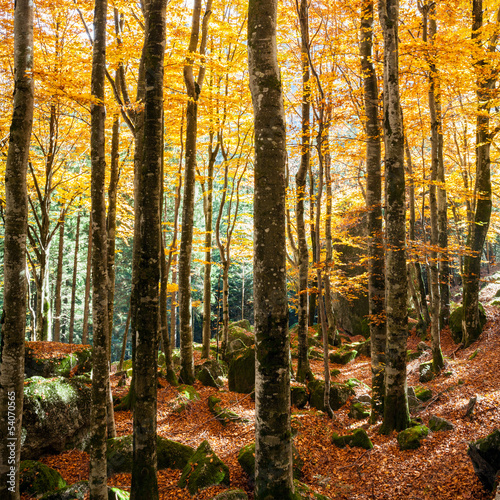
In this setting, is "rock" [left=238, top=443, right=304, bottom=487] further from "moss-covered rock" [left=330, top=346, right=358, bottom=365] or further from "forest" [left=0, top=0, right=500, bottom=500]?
"moss-covered rock" [left=330, top=346, right=358, bottom=365]

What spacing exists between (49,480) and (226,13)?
1526 cm

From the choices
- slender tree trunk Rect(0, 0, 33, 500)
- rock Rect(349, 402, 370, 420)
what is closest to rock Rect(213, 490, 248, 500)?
slender tree trunk Rect(0, 0, 33, 500)

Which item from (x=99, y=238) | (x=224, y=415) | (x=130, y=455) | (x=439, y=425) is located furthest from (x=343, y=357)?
(x=99, y=238)

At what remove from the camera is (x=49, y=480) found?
5281 mm

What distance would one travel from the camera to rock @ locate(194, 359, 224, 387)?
35.0 feet

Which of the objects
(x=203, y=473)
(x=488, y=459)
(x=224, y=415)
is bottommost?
(x=224, y=415)

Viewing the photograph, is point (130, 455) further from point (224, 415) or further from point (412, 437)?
point (412, 437)

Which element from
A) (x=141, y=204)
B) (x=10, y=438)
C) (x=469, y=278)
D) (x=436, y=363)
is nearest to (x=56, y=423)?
(x=10, y=438)

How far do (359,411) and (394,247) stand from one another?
3873mm

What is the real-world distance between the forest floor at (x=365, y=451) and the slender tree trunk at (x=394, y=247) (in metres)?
0.65

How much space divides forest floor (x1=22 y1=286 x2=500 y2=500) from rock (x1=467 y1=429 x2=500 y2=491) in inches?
6.7

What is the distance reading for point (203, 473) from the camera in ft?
16.5

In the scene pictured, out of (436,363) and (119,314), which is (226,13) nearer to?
(436,363)

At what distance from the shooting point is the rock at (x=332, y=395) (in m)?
8.30
